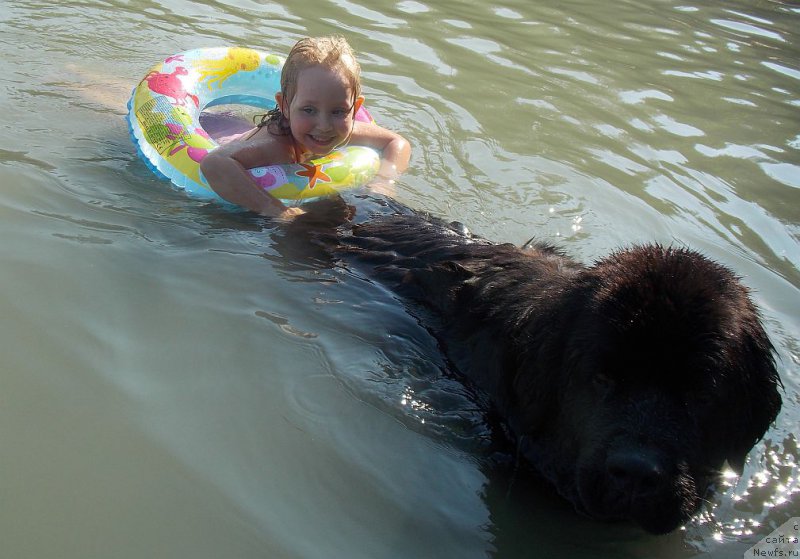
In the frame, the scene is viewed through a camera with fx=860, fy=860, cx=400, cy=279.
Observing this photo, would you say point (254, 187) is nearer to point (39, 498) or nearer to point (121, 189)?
point (121, 189)

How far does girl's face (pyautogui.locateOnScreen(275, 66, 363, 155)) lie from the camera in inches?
204

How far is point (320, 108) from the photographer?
5.24 metres

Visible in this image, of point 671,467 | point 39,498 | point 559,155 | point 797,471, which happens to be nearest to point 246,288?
point 39,498

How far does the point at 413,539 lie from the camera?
2922mm

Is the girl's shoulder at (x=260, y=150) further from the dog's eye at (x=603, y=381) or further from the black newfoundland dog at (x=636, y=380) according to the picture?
the dog's eye at (x=603, y=381)

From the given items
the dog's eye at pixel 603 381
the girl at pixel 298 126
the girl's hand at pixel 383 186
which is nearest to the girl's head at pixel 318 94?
the girl at pixel 298 126

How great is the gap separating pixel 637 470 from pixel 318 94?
10.5ft

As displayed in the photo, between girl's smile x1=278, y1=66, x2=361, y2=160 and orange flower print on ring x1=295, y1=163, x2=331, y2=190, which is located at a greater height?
girl's smile x1=278, y1=66, x2=361, y2=160

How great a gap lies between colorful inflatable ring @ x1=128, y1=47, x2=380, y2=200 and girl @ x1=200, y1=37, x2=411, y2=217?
0.11 meters

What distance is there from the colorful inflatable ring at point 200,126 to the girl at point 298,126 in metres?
0.11

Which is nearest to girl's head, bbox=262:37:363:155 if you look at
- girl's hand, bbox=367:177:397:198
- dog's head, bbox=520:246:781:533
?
girl's hand, bbox=367:177:397:198

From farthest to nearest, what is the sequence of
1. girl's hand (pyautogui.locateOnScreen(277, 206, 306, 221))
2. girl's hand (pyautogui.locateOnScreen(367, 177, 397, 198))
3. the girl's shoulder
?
1. girl's hand (pyautogui.locateOnScreen(367, 177, 397, 198))
2. the girl's shoulder
3. girl's hand (pyautogui.locateOnScreen(277, 206, 306, 221))

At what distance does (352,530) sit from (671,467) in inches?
42.6

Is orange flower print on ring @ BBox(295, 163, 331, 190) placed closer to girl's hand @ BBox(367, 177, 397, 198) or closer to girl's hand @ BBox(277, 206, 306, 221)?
girl's hand @ BBox(277, 206, 306, 221)
